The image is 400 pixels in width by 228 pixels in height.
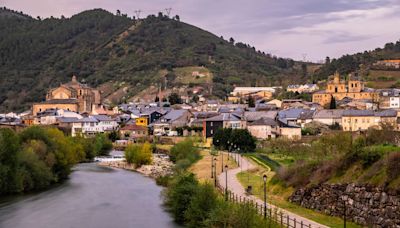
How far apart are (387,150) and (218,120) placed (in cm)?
5160

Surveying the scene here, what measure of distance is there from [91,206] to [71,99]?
79.6 metres

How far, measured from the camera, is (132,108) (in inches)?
4705

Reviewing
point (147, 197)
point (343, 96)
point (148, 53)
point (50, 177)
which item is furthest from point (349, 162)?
point (148, 53)

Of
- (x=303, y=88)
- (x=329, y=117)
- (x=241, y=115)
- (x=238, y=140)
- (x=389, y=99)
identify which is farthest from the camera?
(x=303, y=88)

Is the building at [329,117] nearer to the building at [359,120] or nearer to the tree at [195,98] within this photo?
the building at [359,120]

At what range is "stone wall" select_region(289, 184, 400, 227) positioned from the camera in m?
26.6

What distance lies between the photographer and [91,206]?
42.8m

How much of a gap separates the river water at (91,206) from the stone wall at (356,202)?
8030 millimetres

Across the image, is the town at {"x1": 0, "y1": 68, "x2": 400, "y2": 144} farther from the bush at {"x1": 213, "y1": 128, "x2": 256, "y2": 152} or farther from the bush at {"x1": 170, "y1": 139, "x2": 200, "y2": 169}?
the bush at {"x1": 170, "y1": 139, "x2": 200, "y2": 169}

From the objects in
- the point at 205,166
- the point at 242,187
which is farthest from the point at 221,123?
the point at 242,187

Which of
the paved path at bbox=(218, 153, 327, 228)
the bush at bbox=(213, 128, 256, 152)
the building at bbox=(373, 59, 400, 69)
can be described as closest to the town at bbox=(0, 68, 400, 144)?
the bush at bbox=(213, 128, 256, 152)

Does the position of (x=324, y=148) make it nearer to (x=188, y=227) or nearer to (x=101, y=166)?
(x=188, y=227)

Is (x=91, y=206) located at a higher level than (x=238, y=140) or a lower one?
lower

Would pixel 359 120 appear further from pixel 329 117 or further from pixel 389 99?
pixel 389 99
